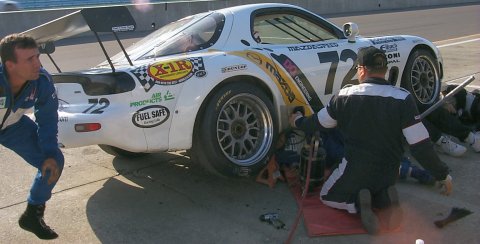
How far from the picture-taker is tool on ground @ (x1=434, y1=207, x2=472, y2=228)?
3527 millimetres

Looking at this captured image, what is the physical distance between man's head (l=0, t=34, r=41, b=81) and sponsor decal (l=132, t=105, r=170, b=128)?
2.91 ft

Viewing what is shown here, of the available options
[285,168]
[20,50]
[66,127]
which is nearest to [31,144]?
[66,127]

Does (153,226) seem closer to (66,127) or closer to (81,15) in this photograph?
(66,127)

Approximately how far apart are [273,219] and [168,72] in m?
1.35

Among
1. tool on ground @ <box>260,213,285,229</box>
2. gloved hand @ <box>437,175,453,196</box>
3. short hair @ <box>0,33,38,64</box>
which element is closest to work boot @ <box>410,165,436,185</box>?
gloved hand @ <box>437,175,453,196</box>

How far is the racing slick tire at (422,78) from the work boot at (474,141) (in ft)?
2.83

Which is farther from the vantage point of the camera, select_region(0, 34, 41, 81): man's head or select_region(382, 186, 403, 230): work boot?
select_region(382, 186, 403, 230): work boot

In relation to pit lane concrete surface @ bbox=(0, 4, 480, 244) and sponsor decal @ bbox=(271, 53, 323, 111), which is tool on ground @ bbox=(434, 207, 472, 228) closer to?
pit lane concrete surface @ bbox=(0, 4, 480, 244)

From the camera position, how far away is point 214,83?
412 cm

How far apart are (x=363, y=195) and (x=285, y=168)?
104 cm

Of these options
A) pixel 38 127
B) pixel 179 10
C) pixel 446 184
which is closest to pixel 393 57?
pixel 446 184

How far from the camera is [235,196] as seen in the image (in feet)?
13.8

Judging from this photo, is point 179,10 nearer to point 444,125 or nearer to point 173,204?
point 444,125

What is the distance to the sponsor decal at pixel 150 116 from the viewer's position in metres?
3.88
